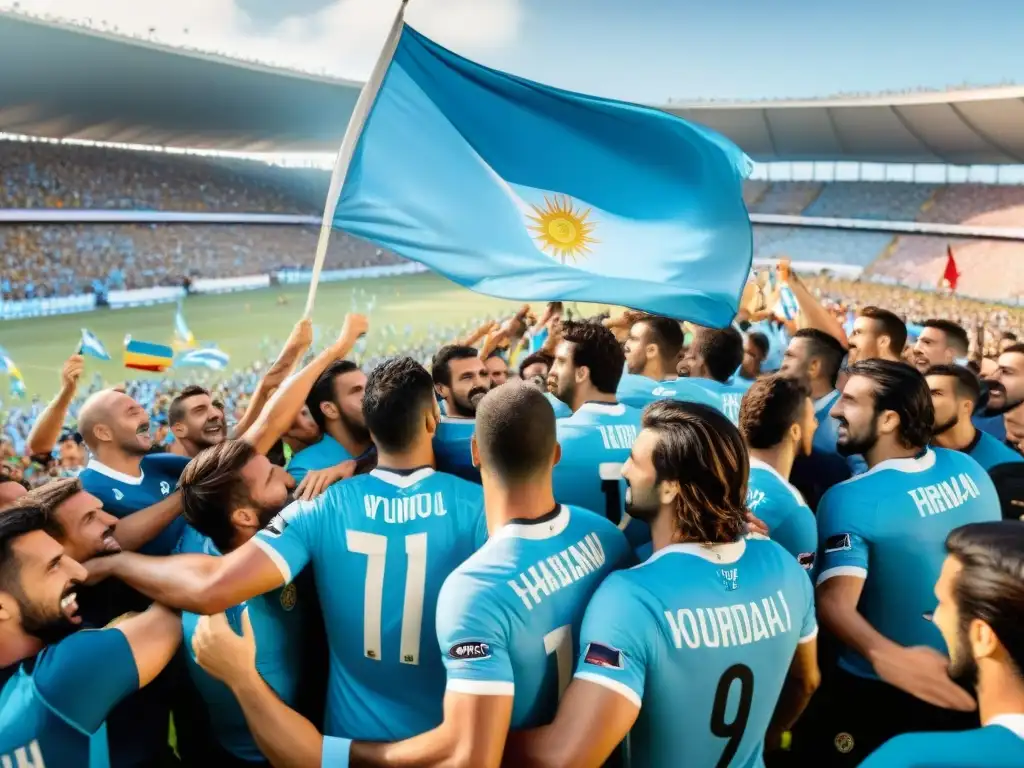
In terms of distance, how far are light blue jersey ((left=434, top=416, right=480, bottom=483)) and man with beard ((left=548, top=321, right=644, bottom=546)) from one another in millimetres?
347

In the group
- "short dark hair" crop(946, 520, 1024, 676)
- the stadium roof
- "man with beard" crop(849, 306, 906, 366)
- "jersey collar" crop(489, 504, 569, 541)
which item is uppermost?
the stadium roof

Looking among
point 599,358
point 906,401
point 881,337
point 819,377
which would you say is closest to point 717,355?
point 819,377

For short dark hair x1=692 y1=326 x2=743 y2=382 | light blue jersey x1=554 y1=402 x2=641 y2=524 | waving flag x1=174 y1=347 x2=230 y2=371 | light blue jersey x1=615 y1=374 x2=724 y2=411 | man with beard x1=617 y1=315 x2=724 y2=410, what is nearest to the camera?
light blue jersey x1=554 y1=402 x2=641 y2=524

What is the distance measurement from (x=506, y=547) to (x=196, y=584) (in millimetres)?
826

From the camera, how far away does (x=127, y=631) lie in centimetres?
212

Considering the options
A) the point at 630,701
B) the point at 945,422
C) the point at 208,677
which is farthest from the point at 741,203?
the point at 208,677

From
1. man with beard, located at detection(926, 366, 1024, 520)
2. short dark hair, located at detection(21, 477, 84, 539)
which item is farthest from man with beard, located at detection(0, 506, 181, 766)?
man with beard, located at detection(926, 366, 1024, 520)

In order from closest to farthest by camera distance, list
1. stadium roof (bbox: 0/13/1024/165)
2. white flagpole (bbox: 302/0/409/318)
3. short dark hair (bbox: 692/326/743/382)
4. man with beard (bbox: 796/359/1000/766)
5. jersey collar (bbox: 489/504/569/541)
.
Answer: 1. jersey collar (bbox: 489/504/569/541)
2. man with beard (bbox: 796/359/1000/766)
3. white flagpole (bbox: 302/0/409/318)
4. short dark hair (bbox: 692/326/743/382)
5. stadium roof (bbox: 0/13/1024/165)

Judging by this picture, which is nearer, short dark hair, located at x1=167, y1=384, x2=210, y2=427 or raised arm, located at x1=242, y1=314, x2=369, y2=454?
raised arm, located at x1=242, y1=314, x2=369, y2=454

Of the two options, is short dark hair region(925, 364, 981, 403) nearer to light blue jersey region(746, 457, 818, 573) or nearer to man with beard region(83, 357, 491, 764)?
light blue jersey region(746, 457, 818, 573)

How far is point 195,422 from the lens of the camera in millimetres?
4258

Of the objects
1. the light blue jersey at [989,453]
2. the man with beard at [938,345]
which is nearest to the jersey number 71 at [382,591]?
the light blue jersey at [989,453]

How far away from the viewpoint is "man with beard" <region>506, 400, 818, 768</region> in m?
1.85

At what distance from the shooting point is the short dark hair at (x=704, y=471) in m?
2.06
